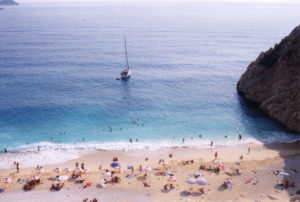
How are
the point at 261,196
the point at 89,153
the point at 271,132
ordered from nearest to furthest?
the point at 261,196
the point at 89,153
the point at 271,132

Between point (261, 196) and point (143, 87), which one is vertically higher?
point (143, 87)

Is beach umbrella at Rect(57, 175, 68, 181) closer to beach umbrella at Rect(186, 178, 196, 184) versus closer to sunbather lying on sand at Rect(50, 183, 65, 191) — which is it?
sunbather lying on sand at Rect(50, 183, 65, 191)

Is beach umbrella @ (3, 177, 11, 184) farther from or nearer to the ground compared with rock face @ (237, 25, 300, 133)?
nearer to the ground

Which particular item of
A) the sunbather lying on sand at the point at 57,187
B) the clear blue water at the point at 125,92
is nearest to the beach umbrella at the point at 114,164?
the clear blue water at the point at 125,92

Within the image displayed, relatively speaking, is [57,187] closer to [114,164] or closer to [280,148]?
[114,164]

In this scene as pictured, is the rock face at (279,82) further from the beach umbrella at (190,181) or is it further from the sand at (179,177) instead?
the beach umbrella at (190,181)

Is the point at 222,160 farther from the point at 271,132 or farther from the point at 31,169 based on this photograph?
the point at 31,169

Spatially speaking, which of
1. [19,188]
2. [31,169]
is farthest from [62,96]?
[19,188]

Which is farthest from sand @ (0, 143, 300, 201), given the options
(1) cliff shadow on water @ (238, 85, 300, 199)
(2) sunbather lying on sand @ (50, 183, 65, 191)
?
(2) sunbather lying on sand @ (50, 183, 65, 191)
